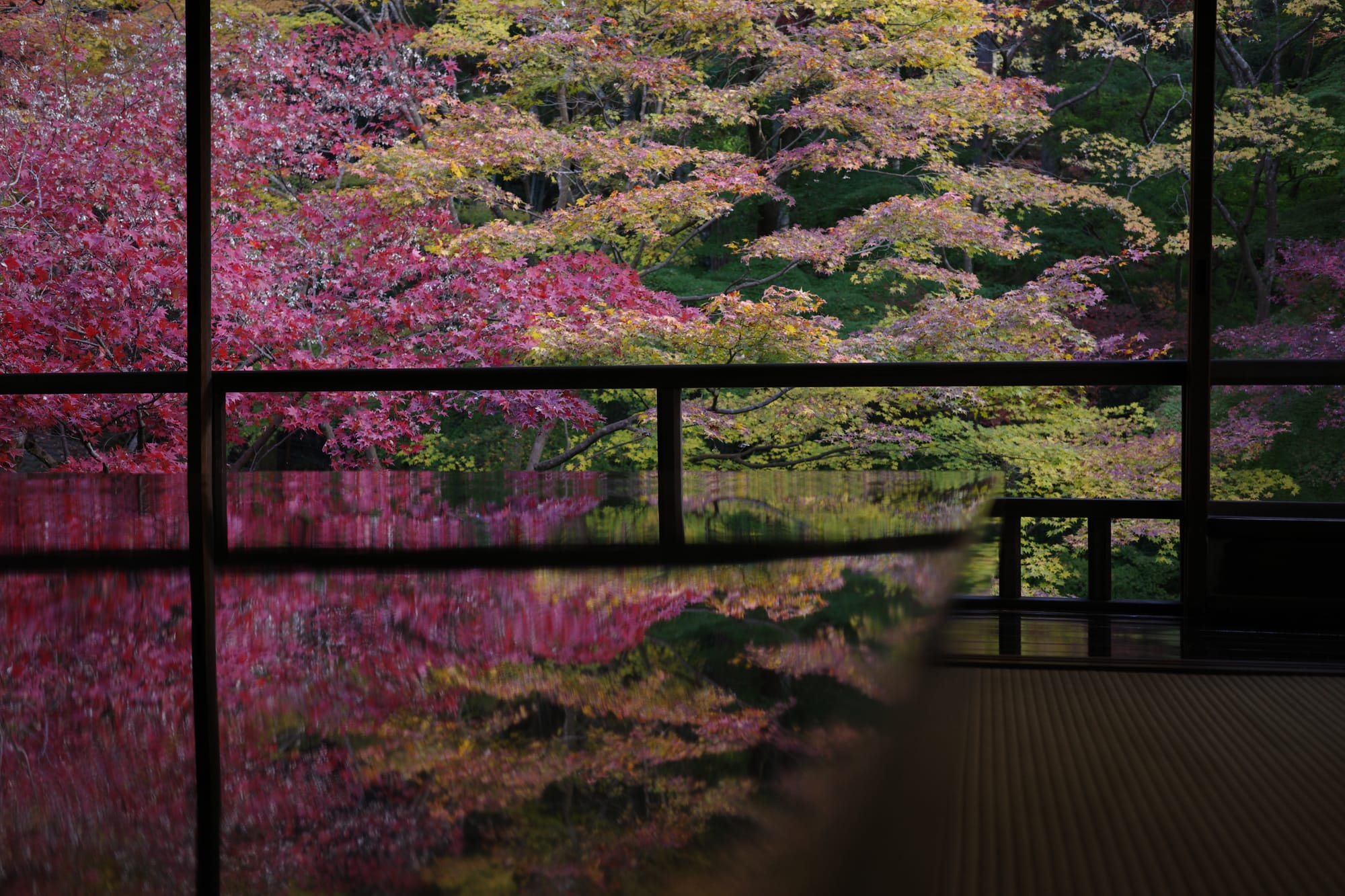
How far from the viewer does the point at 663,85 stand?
620 cm

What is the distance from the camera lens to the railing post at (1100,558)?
2834 millimetres

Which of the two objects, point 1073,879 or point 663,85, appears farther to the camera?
point 663,85

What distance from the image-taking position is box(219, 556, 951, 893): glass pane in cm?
28

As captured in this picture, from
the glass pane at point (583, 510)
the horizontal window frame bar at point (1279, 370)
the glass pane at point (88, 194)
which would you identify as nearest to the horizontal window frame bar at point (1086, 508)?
the horizontal window frame bar at point (1279, 370)

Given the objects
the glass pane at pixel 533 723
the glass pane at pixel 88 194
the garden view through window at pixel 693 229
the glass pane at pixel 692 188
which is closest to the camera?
the glass pane at pixel 533 723

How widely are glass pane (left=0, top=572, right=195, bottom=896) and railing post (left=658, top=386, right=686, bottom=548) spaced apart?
1.51 feet

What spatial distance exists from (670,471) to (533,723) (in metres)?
1.36

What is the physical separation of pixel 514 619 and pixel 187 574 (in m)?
0.34

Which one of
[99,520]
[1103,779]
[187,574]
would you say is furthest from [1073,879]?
[99,520]

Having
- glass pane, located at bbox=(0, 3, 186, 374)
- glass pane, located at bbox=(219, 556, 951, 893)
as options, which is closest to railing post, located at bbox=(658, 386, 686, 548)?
glass pane, located at bbox=(219, 556, 951, 893)

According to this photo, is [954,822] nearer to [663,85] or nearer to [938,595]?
[938,595]

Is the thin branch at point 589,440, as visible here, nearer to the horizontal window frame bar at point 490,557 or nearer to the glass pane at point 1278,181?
the glass pane at point 1278,181

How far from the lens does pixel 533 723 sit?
39cm

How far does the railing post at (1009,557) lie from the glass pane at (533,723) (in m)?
2.27
